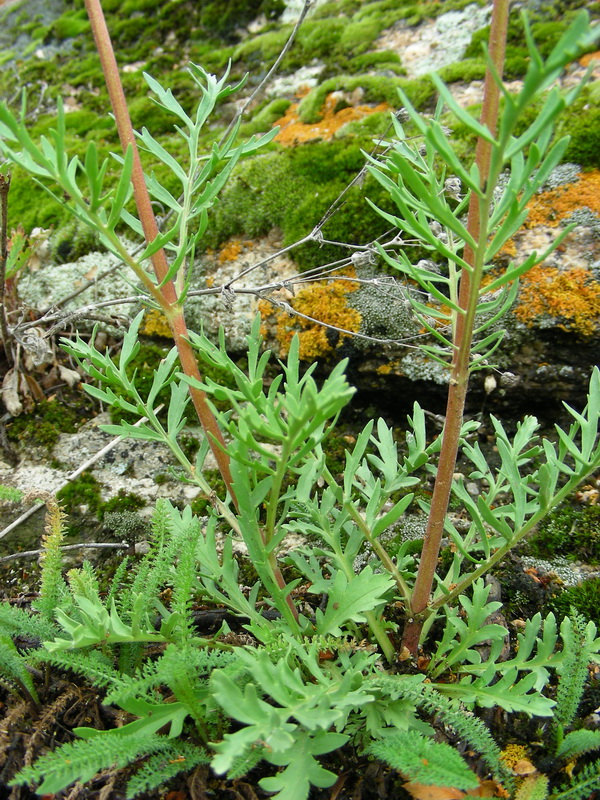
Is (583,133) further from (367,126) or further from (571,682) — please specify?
(571,682)

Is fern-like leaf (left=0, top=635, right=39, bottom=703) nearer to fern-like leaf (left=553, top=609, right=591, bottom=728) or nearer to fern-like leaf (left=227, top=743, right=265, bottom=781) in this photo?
fern-like leaf (left=227, top=743, right=265, bottom=781)

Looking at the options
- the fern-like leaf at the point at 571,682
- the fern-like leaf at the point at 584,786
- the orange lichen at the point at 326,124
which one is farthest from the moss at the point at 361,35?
the fern-like leaf at the point at 584,786

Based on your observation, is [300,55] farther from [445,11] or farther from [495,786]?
[495,786]

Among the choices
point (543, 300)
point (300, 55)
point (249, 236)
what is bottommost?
point (543, 300)

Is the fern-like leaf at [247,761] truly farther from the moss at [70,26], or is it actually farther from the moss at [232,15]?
the moss at [70,26]

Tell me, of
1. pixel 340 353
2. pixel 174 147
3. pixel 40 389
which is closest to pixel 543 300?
pixel 340 353

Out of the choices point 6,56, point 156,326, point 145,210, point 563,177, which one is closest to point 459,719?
point 145,210
